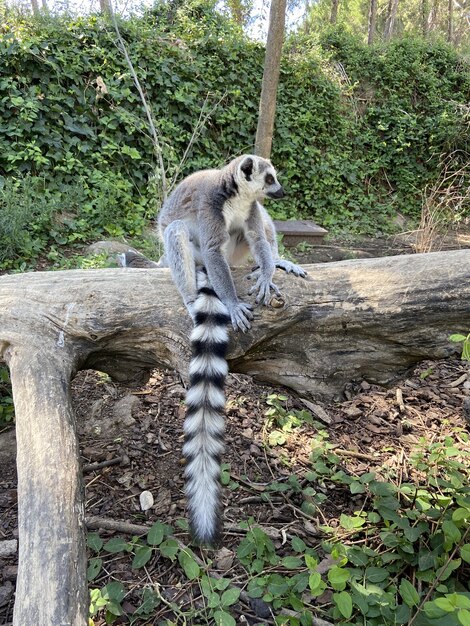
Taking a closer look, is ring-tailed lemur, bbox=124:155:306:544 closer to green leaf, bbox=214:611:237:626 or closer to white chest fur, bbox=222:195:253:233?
white chest fur, bbox=222:195:253:233

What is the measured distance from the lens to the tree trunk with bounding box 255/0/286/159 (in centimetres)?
663

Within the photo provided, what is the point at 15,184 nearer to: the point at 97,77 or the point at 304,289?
the point at 97,77

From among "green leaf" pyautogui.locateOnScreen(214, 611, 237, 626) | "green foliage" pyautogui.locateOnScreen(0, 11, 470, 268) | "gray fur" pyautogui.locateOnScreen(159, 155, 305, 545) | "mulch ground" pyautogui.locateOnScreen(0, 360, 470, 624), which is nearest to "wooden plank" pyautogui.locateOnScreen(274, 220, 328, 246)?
"green foliage" pyautogui.locateOnScreen(0, 11, 470, 268)

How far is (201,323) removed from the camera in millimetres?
2742

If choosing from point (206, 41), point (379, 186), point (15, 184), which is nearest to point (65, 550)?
point (15, 184)

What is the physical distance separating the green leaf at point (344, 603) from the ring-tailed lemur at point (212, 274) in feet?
2.12

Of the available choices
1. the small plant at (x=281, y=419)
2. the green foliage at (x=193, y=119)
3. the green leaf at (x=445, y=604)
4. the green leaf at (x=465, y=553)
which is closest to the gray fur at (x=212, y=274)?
the green leaf at (x=445, y=604)

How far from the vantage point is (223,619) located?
2.17m

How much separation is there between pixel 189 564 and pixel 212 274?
1828 millimetres

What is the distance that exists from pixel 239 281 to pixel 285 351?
2.17 ft

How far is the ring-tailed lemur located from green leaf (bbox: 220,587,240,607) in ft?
1.35

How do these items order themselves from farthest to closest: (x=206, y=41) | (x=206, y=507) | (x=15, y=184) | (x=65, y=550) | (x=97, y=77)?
(x=206, y=41) < (x=97, y=77) < (x=15, y=184) < (x=206, y=507) < (x=65, y=550)

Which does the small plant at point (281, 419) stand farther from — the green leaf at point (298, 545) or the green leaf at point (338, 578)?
the green leaf at point (338, 578)

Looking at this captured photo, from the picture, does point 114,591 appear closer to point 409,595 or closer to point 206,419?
point 206,419
